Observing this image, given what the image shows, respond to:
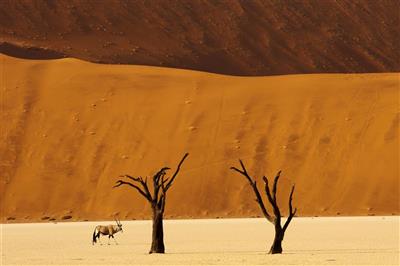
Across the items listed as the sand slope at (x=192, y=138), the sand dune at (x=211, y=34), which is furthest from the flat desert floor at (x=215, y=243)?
the sand dune at (x=211, y=34)

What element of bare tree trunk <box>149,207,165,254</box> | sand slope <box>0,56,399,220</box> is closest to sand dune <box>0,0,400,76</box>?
sand slope <box>0,56,399,220</box>

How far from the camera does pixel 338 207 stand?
52.7 meters

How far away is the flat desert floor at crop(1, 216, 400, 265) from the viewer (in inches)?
923

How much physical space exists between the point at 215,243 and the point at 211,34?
7482 centimetres

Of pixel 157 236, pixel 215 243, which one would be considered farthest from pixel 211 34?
pixel 157 236

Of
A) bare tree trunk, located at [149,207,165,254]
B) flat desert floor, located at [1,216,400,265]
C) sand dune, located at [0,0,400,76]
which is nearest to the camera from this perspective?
flat desert floor, located at [1,216,400,265]

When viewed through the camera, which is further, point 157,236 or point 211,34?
point 211,34

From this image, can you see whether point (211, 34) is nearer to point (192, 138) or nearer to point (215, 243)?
point (192, 138)

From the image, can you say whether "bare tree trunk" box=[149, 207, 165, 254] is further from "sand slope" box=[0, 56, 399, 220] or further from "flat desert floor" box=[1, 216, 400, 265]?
"sand slope" box=[0, 56, 399, 220]

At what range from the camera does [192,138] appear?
59688mm

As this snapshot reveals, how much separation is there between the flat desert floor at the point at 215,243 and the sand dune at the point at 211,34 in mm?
48854

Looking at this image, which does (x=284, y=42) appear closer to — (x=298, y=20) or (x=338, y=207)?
(x=298, y=20)

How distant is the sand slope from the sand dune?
24.8 m

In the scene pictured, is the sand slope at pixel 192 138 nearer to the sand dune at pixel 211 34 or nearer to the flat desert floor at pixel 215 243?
the flat desert floor at pixel 215 243
